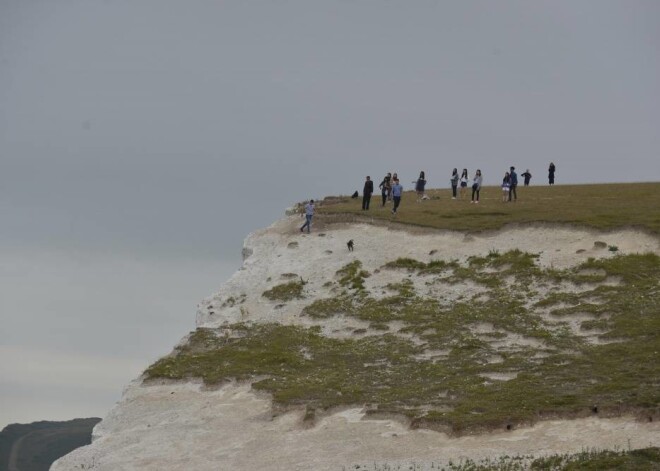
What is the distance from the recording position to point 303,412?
5428 centimetres

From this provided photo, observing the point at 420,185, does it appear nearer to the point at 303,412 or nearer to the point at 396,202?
the point at 396,202

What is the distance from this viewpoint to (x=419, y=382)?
187ft

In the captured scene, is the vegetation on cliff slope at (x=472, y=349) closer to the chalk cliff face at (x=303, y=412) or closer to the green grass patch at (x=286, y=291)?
the chalk cliff face at (x=303, y=412)

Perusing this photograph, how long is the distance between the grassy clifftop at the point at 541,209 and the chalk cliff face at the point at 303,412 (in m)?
1.54

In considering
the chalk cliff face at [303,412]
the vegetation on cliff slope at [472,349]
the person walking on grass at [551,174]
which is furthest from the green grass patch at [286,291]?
the person walking on grass at [551,174]

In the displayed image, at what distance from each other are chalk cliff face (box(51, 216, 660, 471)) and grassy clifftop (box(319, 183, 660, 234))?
1539mm

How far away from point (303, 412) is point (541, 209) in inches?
1482

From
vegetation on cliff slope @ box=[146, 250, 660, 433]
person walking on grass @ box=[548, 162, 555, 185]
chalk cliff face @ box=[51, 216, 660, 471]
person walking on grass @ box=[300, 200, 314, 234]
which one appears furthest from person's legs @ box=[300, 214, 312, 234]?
person walking on grass @ box=[548, 162, 555, 185]

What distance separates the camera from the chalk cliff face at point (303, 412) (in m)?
45.1

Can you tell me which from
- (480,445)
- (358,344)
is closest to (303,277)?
(358,344)

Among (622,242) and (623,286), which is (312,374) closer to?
(623,286)

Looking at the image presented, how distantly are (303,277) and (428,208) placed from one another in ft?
51.4

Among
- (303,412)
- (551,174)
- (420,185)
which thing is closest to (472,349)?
(303,412)

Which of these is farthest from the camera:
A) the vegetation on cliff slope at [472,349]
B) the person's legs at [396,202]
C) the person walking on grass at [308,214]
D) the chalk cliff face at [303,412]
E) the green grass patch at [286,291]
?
the person walking on grass at [308,214]
